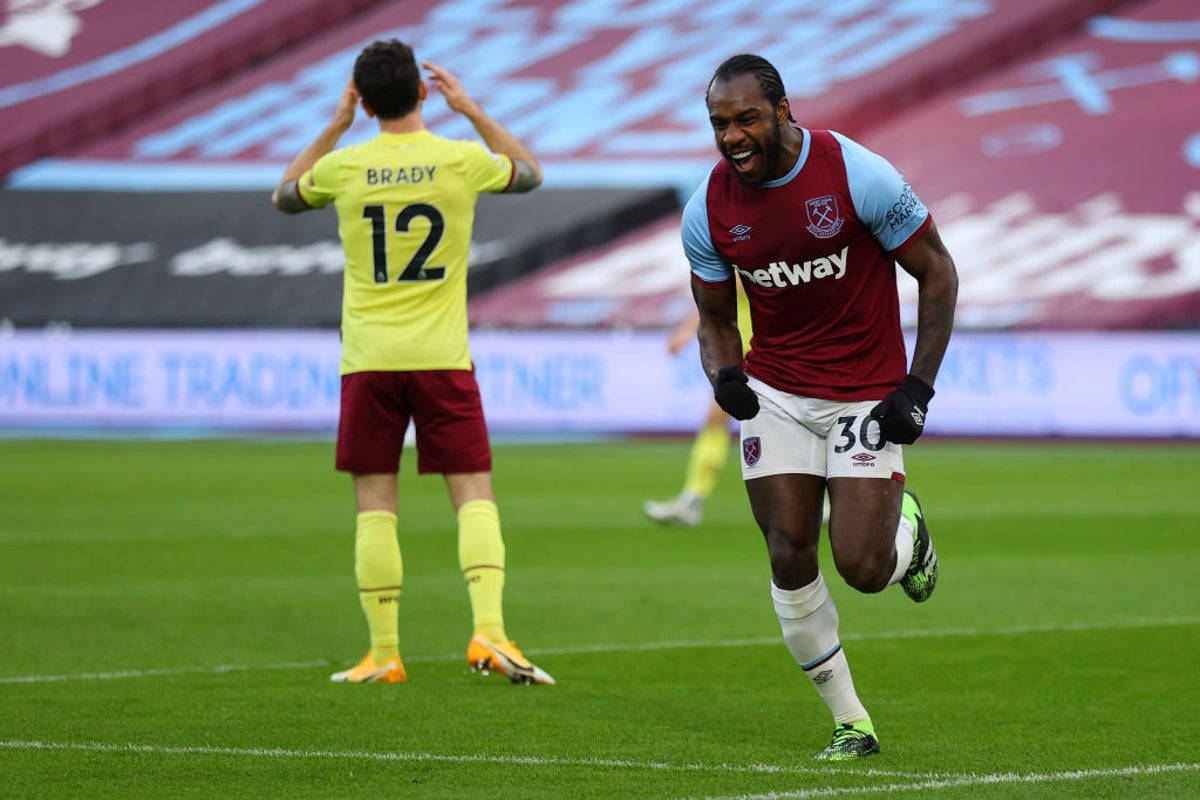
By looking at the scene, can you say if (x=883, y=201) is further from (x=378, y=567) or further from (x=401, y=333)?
(x=378, y=567)

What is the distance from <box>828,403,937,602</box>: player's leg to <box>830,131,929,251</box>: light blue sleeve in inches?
20.0

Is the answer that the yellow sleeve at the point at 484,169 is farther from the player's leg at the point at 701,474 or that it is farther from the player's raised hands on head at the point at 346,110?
the player's leg at the point at 701,474

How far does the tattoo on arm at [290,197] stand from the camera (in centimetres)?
724

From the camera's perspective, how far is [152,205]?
3309cm

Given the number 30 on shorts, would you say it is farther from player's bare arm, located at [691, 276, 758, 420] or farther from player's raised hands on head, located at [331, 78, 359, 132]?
player's raised hands on head, located at [331, 78, 359, 132]

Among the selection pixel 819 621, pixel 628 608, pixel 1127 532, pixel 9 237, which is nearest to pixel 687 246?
pixel 819 621

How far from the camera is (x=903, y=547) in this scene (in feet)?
19.1

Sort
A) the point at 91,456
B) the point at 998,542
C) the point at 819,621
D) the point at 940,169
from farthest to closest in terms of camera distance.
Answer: the point at 940,169
the point at 91,456
the point at 998,542
the point at 819,621

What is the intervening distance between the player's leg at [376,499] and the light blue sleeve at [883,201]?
Answer: 2.20 metres

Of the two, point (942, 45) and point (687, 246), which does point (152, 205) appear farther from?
point (687, 246)

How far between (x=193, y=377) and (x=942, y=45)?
49.6 feet

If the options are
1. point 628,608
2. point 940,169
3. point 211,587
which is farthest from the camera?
point 940,169

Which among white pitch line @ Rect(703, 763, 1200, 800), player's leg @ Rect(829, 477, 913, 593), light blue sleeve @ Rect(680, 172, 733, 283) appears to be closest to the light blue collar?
light blue sleeve @ Rect(680, 172, 733, 283)

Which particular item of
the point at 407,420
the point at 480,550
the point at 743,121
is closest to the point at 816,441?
the point at 743,121
